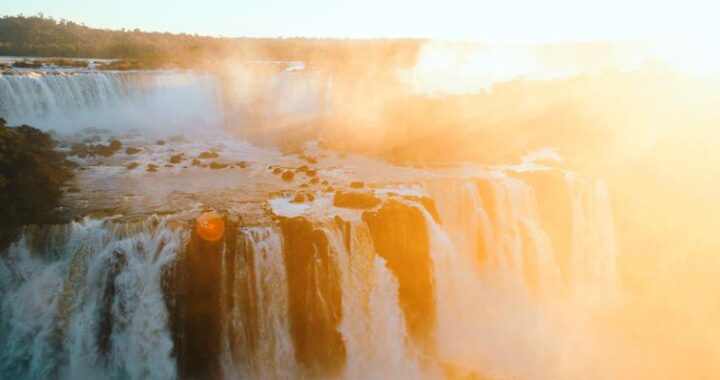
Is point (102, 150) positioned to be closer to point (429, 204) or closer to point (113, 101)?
point (113, 101)

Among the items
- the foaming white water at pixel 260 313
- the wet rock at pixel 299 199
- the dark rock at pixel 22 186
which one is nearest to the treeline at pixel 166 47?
the dark rock at pixel 22 186

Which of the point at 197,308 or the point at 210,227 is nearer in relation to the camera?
the point at 197,308

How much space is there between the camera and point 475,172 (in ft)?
71.5

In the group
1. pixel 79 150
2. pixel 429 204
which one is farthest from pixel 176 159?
pixel 429 204

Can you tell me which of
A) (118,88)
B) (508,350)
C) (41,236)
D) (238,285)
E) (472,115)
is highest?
(118,88)

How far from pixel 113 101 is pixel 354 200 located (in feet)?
57.3

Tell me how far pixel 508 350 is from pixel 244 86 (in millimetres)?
23923

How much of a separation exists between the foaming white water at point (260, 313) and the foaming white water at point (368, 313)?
158 cm

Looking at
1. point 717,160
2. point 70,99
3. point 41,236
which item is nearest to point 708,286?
point 717,160

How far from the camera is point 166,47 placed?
51719 mm

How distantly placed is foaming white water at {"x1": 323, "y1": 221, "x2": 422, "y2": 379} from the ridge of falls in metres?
0.03

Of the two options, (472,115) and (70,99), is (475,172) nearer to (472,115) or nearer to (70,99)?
(472,115)

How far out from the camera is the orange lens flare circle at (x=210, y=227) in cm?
1400

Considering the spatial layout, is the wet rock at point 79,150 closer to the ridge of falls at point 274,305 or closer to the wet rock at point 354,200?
the ridge of falls at point 274,305
